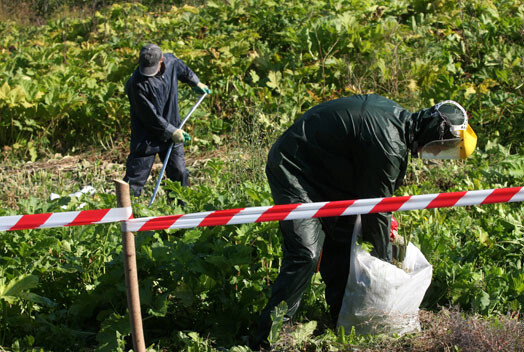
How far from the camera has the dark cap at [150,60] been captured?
5.66 meters

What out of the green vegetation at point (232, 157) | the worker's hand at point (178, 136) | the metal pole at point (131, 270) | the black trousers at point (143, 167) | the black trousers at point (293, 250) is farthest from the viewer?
the black trousers at point (143, 167)

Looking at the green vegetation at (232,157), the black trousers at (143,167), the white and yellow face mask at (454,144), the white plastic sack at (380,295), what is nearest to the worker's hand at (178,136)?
the black trousers at (143,167)

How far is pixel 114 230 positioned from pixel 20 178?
10.0 ft

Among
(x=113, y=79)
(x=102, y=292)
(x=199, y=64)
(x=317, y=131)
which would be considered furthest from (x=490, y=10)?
(x=102, y=292)

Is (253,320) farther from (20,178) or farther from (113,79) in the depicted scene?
(113,79)

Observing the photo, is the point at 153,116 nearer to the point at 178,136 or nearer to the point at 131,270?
the point at 178,136

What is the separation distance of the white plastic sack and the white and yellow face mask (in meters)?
0.60

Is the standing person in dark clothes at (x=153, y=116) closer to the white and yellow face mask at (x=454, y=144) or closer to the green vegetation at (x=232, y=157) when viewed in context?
the green vegetation at (x=232, y=157)

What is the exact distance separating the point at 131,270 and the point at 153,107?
2809 mm

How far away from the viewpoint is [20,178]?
6984 millimetres

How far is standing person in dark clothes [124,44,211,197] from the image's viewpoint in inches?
227

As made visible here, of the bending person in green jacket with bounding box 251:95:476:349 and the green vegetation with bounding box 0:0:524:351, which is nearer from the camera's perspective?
the bending person in green jacket with bounding box 251:95:476:349

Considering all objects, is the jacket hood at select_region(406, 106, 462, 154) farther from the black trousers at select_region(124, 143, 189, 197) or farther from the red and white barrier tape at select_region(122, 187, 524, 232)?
the black trousers at select_region(124, 143, 189, 197)

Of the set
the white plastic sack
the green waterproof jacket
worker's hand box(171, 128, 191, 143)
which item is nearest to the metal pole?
the green waterproof jacket
